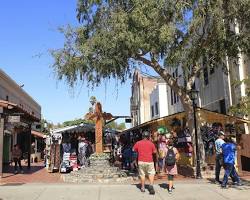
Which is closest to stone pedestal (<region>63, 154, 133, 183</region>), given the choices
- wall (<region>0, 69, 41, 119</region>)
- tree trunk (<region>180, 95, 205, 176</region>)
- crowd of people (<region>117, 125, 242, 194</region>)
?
crowd of people (<region>117, 125, 242, 194</region>)

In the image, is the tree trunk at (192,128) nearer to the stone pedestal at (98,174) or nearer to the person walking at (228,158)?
the stone pedestal at (98,174)

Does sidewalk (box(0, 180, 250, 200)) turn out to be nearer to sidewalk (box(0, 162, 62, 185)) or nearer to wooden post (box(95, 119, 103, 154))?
sidewalk (box(0, 162, 62, 185))

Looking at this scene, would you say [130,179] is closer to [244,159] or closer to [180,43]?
[180,43]

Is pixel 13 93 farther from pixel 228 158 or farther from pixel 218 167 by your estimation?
pixel 228 158

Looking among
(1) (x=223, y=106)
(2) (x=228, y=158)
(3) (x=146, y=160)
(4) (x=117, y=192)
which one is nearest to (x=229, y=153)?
(2) (x=228, y=158)

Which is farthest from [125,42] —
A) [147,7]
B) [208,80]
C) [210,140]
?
[208,80]

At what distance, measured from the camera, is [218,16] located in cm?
1451

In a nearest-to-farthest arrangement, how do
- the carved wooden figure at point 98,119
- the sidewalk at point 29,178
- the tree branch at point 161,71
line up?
the sidewalk at point 29,178, the tree branch at point 161,71, the carved wooden figure at point 98,119

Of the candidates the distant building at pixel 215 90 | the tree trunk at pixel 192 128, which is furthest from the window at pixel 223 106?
the tree trunk at pixel 192 128

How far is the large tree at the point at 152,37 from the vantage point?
1456cm

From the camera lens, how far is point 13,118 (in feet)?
56.6

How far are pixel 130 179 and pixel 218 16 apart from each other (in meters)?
6.69

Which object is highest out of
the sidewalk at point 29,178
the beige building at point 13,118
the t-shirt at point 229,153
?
the beige building at point 13,118

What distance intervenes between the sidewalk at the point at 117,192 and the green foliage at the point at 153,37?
4525 millimetres
